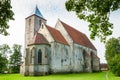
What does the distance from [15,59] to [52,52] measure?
97.1 feet

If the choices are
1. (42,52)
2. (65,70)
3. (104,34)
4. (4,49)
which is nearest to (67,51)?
(65,70)

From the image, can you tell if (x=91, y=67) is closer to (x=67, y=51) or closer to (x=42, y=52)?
(x=67, y=51)

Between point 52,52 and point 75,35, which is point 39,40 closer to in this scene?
point 52,52


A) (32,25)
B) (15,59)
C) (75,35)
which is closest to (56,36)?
(75,35)

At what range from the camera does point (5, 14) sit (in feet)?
42.8

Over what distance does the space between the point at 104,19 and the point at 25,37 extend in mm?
36119

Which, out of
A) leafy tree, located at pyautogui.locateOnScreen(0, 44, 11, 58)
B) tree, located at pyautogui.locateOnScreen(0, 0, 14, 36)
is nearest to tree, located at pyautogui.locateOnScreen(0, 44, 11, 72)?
leafy tree, located at pyautogui.locateOnScreen(0, 44, 11, 58)

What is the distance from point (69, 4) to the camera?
38.2 ft

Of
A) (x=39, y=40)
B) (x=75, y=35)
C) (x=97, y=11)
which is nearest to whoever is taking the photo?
(x=97, y=11)

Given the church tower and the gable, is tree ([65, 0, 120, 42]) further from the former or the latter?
the church tower

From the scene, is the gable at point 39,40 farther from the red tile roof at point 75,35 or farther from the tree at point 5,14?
the tree at point 5,14

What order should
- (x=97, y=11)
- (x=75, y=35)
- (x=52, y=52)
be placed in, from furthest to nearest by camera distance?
1. (x=75, y=35)
2. (x=52, y=52)
3. (x=97, y=11)

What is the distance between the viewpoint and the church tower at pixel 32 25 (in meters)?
44.8

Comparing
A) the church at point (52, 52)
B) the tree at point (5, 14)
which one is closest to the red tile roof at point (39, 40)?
the church at point (52, 52)
